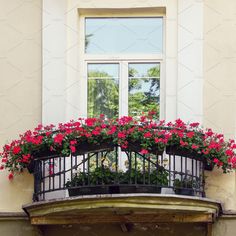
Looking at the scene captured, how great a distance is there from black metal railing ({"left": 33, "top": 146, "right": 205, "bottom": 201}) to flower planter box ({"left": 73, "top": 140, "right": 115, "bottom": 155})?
2 cm

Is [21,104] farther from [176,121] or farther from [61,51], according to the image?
[176,121]

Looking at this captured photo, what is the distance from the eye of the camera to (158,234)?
11.4 metres

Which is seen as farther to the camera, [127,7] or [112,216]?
[127,7]

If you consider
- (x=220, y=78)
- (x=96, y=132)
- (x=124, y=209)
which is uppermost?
(x=220, y=78)

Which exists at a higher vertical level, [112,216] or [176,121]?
[176,121]

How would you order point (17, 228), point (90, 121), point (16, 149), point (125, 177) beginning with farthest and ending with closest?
point (17, 228)
point (16, 149)
point (90, 121)
point (125, 177)

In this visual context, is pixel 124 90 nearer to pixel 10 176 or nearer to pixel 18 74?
pixel 18 74

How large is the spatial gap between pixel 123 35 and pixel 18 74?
4.46 feet

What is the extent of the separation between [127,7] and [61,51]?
0.95 m

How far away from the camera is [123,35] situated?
12242mm

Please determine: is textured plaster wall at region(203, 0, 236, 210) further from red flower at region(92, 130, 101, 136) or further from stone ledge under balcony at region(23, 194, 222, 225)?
red flower at region(92, 130, 101, 136)

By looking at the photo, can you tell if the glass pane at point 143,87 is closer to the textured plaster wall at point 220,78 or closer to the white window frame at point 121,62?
the white window frame at point 121,62

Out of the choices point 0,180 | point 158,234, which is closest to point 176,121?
point 158,234

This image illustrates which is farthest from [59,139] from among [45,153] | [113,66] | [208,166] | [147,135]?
[208,166]
